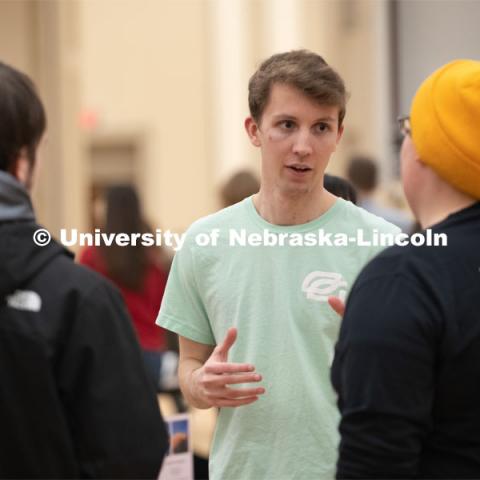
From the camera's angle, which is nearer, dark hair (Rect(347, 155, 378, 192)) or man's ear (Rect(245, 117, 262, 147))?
man's ear (Rect(245, 117, 262, 147))

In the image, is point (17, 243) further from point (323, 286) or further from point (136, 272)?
point (136, 272)

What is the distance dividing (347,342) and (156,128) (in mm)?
13246

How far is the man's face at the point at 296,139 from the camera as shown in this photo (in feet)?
7.91

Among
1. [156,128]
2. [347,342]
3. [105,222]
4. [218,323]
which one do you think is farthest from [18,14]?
[156,128]

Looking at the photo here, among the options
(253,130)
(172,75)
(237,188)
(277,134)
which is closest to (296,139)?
(277,134)

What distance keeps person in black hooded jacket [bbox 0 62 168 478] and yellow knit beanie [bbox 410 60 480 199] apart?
648 mm

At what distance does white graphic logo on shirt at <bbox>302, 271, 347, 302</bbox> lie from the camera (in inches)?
93.1

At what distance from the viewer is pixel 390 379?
6.05 ft

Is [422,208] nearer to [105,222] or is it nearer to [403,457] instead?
[403,457]

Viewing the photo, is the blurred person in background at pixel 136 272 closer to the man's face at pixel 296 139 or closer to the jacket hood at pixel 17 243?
the man's face at pixel 296 139

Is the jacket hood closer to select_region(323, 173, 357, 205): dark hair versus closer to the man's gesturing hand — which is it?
the man's gesturing hand

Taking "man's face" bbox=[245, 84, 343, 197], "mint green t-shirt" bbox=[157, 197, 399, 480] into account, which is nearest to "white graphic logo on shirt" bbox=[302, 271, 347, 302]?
"mint green t-shirt" bbox=[157, 197, 399, 480]

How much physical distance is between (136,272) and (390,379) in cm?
312

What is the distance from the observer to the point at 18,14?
24.6 ft
